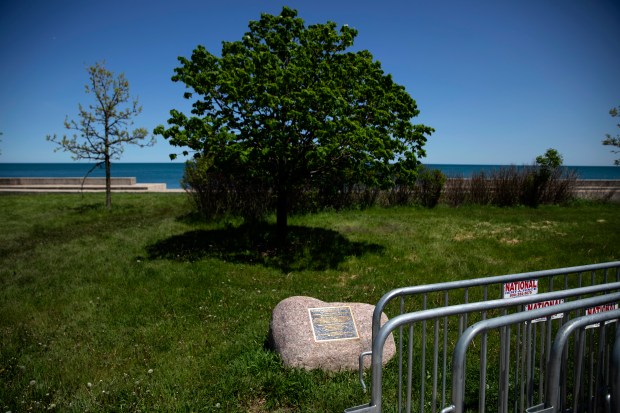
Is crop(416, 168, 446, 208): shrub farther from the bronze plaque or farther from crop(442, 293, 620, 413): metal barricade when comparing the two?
crop(442, 293, 620, 413): metal barricade

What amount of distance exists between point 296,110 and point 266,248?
13.3ft

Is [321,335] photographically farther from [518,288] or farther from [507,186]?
[507,186]

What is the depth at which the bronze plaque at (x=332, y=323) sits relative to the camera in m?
5.16

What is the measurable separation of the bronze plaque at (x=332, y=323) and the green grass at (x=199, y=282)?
494mm

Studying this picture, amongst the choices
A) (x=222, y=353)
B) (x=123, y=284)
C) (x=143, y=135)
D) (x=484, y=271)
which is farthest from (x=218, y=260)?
(x=143, y=135)

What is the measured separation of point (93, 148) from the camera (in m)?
18.6

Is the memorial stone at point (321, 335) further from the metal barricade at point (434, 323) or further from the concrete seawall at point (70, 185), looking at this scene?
the concrete seawall at point (70, 185)

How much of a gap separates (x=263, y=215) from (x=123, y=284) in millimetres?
7859

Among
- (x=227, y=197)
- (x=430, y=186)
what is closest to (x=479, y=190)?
(x=430, y=186)

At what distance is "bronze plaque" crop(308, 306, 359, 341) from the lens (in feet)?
16.9

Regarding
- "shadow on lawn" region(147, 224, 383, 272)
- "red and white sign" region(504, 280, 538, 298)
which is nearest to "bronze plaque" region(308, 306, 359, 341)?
"red and white sign" region(504, 280, 538, 298)

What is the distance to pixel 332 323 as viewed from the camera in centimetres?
532

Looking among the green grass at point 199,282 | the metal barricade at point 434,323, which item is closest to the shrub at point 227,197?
the green grass at point 199,282

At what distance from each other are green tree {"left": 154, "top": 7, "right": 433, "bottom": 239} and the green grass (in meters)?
2.29
